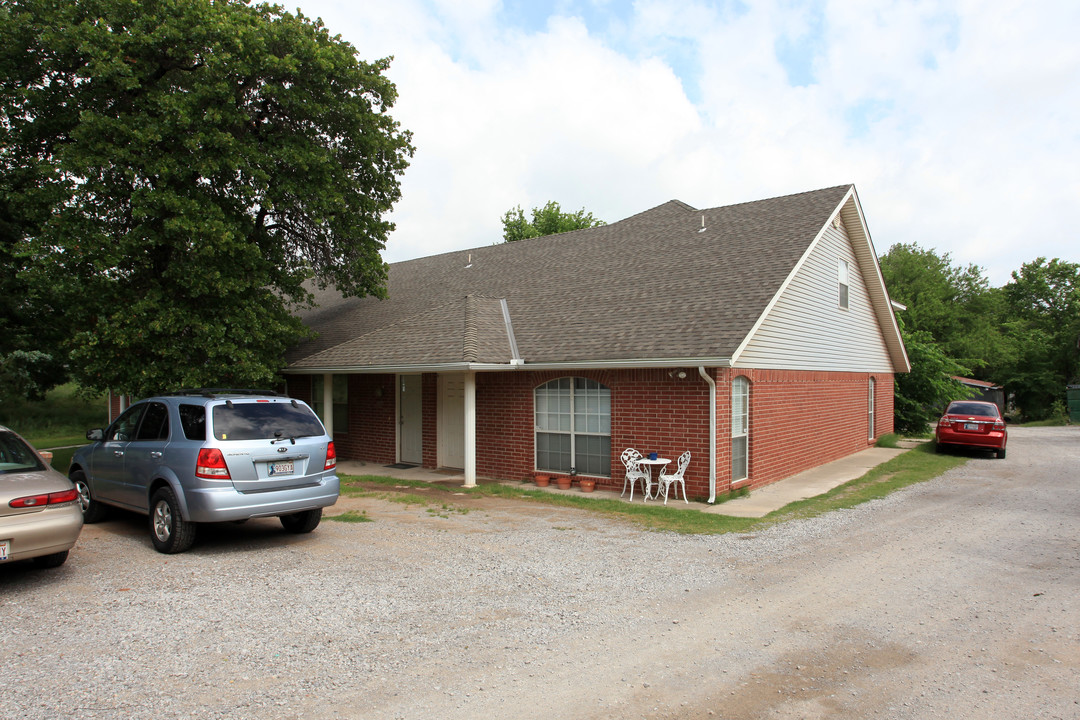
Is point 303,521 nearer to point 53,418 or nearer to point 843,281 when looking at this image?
point 843,281

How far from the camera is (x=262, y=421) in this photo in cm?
798

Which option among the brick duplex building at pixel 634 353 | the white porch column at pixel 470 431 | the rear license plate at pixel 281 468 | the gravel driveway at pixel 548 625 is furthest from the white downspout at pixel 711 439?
the rear license plate at pixel 281 468

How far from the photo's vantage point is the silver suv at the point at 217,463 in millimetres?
7438

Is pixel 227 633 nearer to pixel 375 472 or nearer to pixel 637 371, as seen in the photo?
pixel 637 371

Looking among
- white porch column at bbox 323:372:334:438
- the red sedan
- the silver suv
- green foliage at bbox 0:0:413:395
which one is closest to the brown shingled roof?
white porch column at bbox 323:372:334:438

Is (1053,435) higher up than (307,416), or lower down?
lower down

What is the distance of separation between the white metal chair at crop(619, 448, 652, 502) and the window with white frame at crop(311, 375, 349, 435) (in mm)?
8699

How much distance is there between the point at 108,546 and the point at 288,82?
1030 centimetres

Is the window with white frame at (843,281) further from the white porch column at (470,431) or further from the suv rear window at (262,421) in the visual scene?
the suv rear window at (262,421)

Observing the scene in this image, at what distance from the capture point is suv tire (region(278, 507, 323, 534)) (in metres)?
8.72

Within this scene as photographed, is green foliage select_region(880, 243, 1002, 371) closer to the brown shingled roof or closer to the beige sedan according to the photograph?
the brown shingled roof

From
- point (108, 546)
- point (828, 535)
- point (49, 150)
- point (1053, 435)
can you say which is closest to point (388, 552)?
point (108, 546)

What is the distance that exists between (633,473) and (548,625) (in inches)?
245

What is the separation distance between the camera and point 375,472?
49.6 ft
